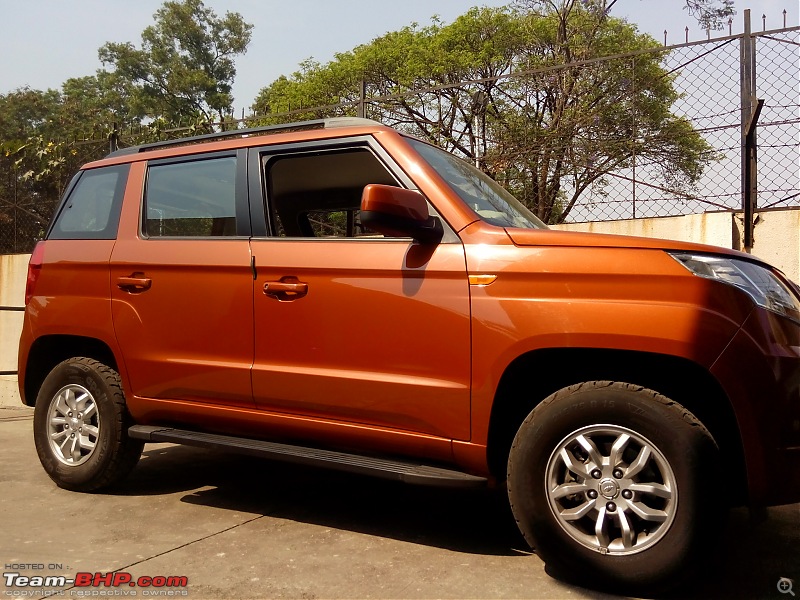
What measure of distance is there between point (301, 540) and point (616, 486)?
1.45 m

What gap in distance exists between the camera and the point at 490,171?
6910 millimetres

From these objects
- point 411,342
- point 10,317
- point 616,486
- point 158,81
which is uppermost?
point 158,81

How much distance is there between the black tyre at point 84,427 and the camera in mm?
4059

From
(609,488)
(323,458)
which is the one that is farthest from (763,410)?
(323,458)

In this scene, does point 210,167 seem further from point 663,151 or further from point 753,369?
point 663,151

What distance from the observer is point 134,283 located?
13.0 feet

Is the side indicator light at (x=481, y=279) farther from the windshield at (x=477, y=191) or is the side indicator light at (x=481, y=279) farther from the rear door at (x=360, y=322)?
the windshield at (x=477, y=191)

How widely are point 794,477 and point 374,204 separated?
1853 millimetres

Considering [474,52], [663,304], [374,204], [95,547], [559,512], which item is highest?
[474,52]

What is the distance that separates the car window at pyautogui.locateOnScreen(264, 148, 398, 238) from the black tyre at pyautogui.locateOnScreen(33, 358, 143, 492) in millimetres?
1378

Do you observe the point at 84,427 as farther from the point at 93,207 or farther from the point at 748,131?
the point at 748,131

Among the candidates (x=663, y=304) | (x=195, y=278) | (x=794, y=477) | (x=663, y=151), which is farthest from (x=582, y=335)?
(x=663, y=151)

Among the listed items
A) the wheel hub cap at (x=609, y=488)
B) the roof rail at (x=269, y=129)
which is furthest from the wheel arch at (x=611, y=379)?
the roof rail at (x=269, y=129)

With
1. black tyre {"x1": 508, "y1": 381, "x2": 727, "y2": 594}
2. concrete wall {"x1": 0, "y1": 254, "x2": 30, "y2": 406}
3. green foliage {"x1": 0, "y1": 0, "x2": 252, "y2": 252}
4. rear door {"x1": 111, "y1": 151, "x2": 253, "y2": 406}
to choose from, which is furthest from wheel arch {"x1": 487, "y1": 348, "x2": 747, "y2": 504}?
green foliage {"x1": 0, "y1": 0, "x2": 252, "y2": 252}
